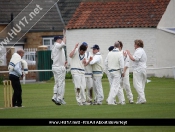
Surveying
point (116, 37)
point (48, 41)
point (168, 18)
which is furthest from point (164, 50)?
point (48, 41)

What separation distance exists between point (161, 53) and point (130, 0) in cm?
435

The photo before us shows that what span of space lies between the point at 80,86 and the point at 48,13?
32429 mm

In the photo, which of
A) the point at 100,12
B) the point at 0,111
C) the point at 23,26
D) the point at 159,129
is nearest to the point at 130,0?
the point at 100,12

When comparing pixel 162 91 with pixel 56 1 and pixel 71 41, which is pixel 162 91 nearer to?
pixel 71 41

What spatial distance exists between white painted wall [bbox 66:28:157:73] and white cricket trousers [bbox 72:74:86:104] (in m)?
21.4

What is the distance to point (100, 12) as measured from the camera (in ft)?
155

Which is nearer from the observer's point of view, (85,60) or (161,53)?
(85,60)

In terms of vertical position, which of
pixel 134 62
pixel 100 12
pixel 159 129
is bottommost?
pixel 159 129

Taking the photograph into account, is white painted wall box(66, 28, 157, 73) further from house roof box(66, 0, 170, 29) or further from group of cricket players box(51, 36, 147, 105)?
group of cricket players box(51, 36, 147, 105)

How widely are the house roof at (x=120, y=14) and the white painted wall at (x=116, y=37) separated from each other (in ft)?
1.07

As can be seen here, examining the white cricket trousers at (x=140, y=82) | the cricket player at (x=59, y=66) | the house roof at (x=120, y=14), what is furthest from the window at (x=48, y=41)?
the white cricket trousers at (x=140, y=82)

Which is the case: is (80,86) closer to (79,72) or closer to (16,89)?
(79,72)

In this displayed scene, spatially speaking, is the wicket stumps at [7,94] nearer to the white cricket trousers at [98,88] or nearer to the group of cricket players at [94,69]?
the group of cricket players at [94,69]

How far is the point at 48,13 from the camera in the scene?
56062 mm
